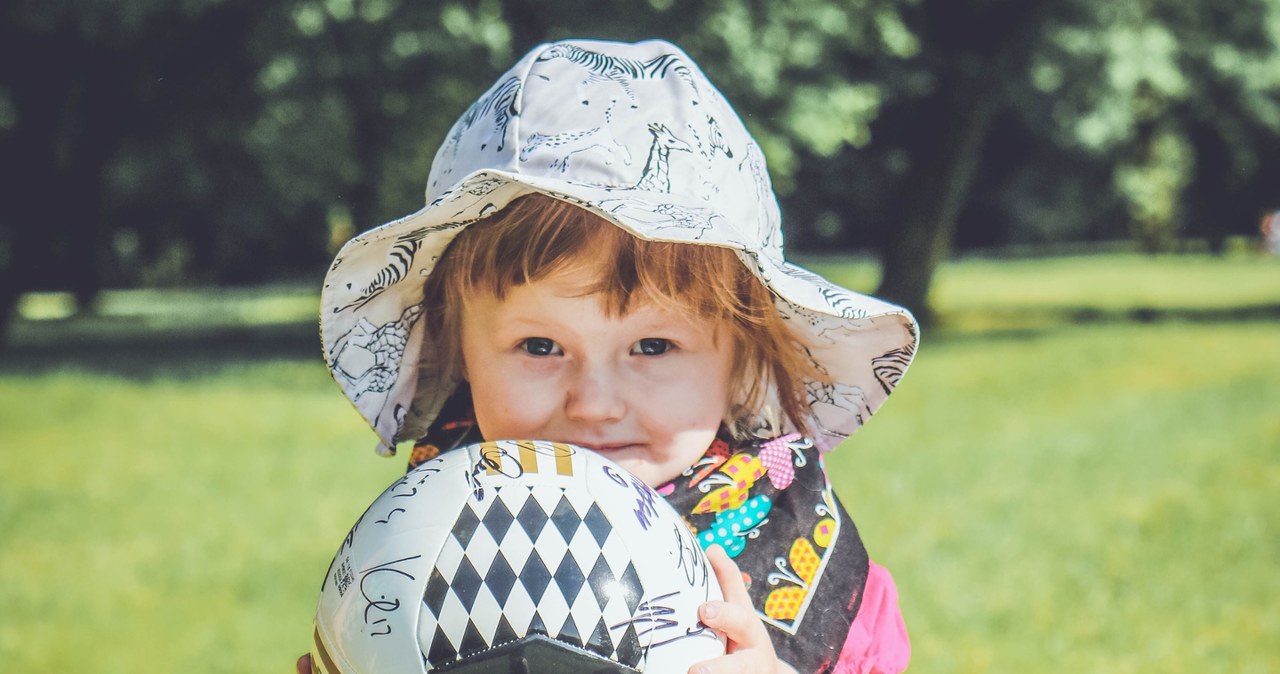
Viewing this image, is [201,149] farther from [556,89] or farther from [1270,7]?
[556,89]

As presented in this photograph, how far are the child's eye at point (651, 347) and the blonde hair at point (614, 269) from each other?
0.21ft

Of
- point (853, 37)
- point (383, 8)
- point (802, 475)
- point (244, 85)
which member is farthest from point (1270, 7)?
point (802, 475)

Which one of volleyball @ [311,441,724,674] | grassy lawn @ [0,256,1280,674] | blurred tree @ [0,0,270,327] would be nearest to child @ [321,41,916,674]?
volleyball @ [311,441,724,674]

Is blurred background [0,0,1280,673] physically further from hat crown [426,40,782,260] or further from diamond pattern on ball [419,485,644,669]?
diamond pattern on ball [419,485,644,669]

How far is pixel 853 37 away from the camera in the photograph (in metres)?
15.2

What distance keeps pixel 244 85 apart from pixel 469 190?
1560 centimetres

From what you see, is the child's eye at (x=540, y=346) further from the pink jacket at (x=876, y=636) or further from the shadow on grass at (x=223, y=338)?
the shadow on grass at (x=223, y=338)

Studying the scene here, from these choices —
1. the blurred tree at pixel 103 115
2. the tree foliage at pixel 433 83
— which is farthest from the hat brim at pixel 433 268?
the blurred tree at pixel 103 115

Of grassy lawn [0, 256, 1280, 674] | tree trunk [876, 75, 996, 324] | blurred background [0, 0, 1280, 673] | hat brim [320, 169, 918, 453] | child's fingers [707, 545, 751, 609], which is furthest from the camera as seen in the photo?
tree trunk [876, 75, 996, 324]

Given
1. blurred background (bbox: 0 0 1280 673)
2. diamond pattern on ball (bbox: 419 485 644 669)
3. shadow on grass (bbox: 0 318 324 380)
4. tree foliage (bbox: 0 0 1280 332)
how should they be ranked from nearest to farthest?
1. diamond pattern on ball (bbox: 419 485 644 669)
2. blurred background (bbox: 0 0 1280 673)
3. tree foliage (bbox: 0 0 1280 332)
4. shadow on grass (bbox: 0 318 324 380)

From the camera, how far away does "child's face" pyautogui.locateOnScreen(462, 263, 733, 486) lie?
204cm

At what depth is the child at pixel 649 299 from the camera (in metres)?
2.03

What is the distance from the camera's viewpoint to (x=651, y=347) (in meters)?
2.11

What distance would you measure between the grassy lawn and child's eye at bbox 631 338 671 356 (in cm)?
309
